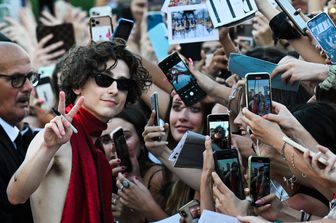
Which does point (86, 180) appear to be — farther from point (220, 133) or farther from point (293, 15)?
point (293, 15)

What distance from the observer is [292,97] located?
489 cm

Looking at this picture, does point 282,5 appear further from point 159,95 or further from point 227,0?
point 159,95

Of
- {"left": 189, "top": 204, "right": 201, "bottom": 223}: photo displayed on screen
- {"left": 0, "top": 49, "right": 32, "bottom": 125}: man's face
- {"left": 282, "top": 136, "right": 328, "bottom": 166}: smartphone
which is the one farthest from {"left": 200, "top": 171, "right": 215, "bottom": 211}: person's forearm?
{"left": 0, "top": 49, "right": 32, "bottom": 125}: man's face

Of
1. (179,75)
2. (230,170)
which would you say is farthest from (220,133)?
(179,75)

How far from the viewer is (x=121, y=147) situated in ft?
17.6

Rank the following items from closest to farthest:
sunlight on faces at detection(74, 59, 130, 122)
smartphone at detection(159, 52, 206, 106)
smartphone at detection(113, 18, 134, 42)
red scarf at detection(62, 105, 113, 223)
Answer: red scarf at detection(62, 105, 113, 223), sunlight on faces at detection(74, 59, 130, 122), smartphone at detection(159, 52, 206, 106), smartphone at detection(113, 18, 134, 42)

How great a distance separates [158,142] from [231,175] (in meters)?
1.03

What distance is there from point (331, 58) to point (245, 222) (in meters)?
0.98

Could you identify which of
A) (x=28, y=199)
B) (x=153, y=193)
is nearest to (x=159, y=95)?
(x=153, y=193)

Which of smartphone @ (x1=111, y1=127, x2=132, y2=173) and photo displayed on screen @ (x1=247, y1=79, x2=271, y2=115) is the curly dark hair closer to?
smartphone @ (x1=111, y1=127, x2=132, y2=173)

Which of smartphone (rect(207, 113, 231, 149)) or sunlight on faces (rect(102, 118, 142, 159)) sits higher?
smartphone (rect(207, 113, 231, 149))

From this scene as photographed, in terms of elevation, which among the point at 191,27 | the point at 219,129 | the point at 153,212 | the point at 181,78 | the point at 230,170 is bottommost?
the point at 153,212

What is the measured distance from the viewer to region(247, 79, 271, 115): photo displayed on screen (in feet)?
13.7

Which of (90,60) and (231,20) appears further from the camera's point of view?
(231,20)
